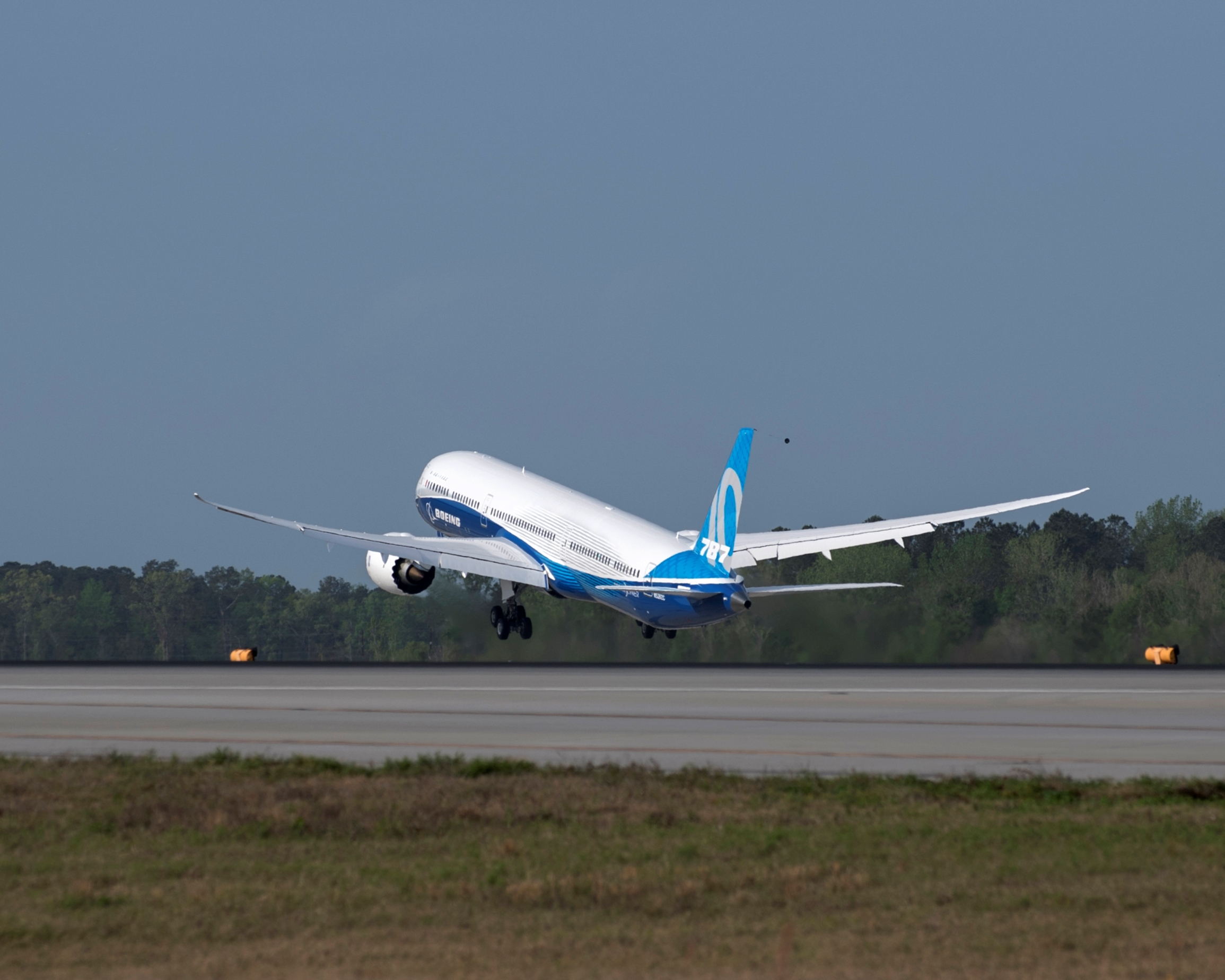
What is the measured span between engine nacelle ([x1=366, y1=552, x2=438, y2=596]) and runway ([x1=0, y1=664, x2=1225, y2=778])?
18371 millimetres

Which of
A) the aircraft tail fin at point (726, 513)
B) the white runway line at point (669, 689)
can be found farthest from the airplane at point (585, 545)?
the white runway line at point (669, 689)

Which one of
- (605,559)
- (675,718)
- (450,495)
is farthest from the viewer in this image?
(450,495)

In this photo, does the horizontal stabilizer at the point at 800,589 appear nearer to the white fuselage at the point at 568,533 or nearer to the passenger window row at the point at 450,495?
the white fuselage at the point at 568,533

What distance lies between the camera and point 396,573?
73.8 meters

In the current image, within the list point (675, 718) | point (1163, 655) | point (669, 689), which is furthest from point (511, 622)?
point (675, 718)

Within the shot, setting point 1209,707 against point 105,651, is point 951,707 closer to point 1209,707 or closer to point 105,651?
point 1209,707

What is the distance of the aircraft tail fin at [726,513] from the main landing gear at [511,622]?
14.2 meters

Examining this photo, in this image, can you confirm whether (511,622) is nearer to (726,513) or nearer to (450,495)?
(450,495)

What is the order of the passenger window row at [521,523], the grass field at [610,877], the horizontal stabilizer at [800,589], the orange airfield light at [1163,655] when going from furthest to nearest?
the passenger window row at [521,523]
the orange airfield light at [1163,655]
the horizontal stabilizer at [800,589]
the grass field at [610,877]

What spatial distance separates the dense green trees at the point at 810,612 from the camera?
68.2m

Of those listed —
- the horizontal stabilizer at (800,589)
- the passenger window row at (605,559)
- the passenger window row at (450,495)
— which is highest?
the passenger window row at (450,495)

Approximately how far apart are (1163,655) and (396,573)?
32.5 metres

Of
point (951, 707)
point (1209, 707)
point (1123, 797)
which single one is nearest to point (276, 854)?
point (1123, 797)

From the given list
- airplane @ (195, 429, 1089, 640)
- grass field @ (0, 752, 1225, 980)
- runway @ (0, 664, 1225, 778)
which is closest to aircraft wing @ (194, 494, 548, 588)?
airplane @ (195, 429, 1089, 640)
